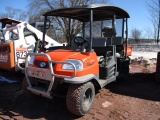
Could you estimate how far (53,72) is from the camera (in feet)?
12.4

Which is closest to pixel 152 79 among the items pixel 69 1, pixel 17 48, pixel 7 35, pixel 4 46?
pixel 17 48

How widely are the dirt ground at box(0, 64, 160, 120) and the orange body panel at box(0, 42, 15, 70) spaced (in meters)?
0.88

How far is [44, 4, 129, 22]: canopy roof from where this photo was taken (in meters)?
4.52

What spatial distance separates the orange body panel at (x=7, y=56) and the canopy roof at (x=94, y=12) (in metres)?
2.25

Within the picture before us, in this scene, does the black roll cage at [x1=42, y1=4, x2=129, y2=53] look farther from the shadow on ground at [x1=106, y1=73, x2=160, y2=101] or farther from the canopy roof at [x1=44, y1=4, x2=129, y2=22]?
→ the shadow on ground at [x1=106, y1=73, x2=160, y2=101]

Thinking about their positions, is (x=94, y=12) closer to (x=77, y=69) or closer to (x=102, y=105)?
(x=77, y=69)

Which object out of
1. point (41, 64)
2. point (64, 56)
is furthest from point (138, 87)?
point (41, 64)

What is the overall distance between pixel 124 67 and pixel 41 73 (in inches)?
123

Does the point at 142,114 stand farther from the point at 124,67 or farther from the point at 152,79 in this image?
the point at 152,79

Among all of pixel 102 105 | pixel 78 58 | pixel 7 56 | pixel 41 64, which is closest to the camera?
pixel 78 58

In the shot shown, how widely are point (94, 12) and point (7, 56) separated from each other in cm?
338

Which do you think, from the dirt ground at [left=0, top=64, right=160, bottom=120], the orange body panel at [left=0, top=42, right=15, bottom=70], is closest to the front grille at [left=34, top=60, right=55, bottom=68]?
the dirt ground at [left=0, top=64, right=160, bottom=120]

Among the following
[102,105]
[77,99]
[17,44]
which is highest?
[17,44]

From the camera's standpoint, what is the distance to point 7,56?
657 cm
